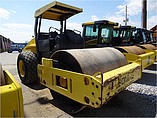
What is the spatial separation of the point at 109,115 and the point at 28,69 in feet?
8.05

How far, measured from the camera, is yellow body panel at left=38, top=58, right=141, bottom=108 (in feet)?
6.93

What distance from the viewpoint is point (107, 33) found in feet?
24.5

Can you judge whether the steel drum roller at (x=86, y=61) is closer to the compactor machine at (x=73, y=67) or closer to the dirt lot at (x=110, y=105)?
the compactor machine at (x=73, y=67)

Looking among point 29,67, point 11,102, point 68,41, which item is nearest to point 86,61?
point 68,41

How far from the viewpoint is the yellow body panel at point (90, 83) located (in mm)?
2113

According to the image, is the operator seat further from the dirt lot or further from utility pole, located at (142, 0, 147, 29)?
utility pole, located at (142, 0, 147, 29)

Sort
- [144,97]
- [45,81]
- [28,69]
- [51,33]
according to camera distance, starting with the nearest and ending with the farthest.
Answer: [45,81]
[144,97]
[28,69]
[51,33]

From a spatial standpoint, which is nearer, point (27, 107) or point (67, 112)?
point (67, 112)

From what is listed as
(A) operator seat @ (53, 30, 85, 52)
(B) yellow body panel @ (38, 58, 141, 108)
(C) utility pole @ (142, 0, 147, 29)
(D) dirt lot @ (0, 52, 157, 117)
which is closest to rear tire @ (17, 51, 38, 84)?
(D) dirt lot @ (0, 52, 157, 117)

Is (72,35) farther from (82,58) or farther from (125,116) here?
(125,116)

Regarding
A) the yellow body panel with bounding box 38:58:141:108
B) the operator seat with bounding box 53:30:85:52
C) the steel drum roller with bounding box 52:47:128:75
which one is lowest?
the yellow body panel with bounding box 38:58:141:108

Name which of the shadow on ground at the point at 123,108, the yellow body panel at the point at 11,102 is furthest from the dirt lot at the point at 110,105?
the yellow body panel at the point at 11,102

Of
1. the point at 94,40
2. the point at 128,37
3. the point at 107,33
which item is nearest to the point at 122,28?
the point at 128,37

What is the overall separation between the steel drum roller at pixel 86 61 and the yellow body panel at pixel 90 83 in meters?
0.21
